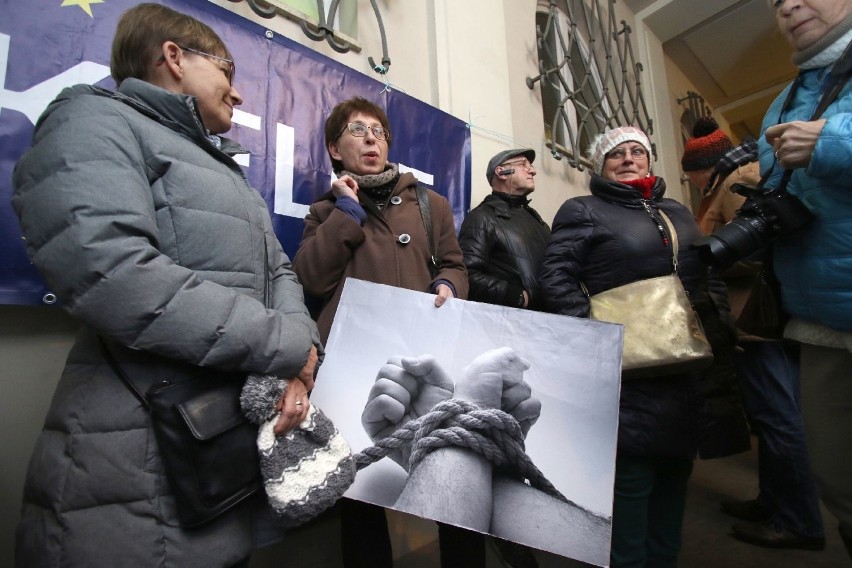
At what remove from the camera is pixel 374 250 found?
36.5 inches

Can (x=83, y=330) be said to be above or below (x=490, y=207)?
below

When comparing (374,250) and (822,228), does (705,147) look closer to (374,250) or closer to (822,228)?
(822,228)

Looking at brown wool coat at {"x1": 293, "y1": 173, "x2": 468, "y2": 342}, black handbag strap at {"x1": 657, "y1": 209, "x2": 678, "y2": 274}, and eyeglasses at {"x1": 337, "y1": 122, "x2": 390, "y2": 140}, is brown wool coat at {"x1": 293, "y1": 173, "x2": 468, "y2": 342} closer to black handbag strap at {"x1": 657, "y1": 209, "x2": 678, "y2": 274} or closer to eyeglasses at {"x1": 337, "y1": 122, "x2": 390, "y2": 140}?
eyeglasses at {"x1": 337, "y1": 122, "x2": 390, "y2": 140}

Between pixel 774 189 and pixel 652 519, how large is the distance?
2.68 feet

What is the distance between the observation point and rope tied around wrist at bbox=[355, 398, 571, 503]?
69cm

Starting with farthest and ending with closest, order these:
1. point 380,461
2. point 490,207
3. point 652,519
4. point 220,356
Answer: point 490,207
point 652,519
point 380,461
point 220,356

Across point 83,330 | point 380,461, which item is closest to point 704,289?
point 380,461

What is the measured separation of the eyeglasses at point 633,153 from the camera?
47.7 inches

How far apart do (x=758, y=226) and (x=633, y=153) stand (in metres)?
0.51

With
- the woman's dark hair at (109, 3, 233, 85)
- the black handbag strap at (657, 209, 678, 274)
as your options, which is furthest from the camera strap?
the woman's dark hair at (109, 3, 233, 85)

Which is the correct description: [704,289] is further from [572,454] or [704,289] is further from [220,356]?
[220,356]

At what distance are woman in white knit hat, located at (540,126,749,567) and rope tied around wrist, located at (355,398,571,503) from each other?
373 mm

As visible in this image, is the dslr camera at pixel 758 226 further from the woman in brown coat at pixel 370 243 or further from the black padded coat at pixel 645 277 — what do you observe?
the woman in brown coat at pixel 370 243

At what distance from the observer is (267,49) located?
1.14 metres
